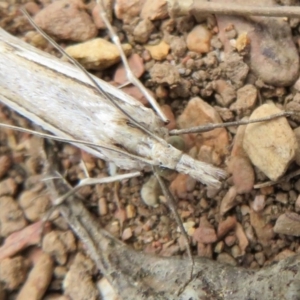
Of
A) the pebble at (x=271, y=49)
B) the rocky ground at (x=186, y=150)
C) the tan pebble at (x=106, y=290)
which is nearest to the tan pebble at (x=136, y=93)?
the rocky ground at (x=186, y=150)

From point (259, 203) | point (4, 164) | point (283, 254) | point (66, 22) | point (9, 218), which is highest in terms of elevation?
point (66, 22)

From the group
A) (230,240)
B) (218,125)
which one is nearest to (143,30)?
(218,125)

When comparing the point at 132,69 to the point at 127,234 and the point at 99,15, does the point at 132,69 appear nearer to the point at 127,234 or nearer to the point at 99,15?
the point at 99,15

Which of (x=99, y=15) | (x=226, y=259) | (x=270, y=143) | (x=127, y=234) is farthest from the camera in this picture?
(x=99, y=15)

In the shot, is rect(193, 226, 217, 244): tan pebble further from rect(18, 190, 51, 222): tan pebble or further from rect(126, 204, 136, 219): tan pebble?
rect(18, 190, 51, 222): tan pebble

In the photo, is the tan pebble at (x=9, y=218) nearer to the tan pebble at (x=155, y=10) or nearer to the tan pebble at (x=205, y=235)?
the tan pebble at (x=205, y=235)

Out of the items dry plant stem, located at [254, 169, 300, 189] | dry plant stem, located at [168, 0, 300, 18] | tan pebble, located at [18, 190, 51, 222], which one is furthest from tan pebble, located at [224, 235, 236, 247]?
dry plant stem, located at [168, 0, 300, 18]

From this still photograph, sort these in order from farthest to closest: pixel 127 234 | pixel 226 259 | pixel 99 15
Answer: pixel 99 15 → pixel 127 234 → pixel 226 259

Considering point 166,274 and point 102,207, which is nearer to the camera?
point 166,274

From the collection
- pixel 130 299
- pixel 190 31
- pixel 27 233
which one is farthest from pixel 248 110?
pixel 27 233
